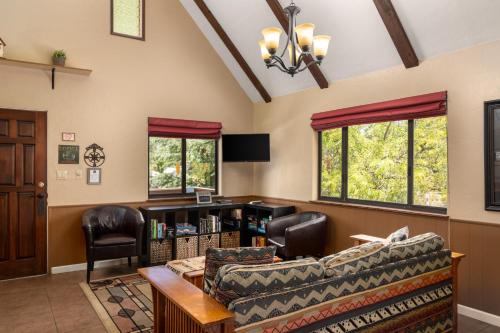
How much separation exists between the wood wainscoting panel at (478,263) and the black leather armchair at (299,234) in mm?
1635

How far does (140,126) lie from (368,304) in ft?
13.7

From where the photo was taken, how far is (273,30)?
3.21 m

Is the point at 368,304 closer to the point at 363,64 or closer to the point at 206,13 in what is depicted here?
the point at 363,64

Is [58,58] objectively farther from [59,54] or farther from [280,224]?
[280,224]

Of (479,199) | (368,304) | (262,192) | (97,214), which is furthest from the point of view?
(262,192)

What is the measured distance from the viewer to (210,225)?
5664mm

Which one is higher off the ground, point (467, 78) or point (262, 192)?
point (467, 78)

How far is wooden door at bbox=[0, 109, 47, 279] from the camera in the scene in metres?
4.52

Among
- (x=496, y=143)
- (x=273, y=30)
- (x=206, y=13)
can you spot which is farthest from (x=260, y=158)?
(x=496, y=143)

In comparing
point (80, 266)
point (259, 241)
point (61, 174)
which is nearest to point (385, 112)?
point (259, 241)

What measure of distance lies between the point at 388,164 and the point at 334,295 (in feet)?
9.15

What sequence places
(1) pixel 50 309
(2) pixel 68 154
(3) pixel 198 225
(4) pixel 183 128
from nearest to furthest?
1. (1) pixel 50 309
2. (2) pixel 68 154
3. (3) pixel 198 225
4. (4) pixel 183 128

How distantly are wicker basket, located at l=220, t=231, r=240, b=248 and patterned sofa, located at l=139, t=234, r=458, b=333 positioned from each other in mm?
3271

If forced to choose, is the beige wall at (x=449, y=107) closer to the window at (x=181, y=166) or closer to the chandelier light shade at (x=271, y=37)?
the window at (x=181, y=166)
